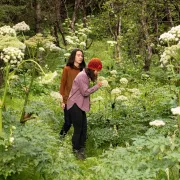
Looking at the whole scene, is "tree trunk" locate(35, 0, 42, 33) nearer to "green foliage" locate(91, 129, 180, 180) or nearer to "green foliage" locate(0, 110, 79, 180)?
"green foliage" locate(0, 110, 79, 180)

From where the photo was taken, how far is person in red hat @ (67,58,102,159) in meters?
6.62

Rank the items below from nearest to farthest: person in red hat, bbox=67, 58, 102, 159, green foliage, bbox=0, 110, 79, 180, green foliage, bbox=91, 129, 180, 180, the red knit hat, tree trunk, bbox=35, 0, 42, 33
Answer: green foliage, bbox=91, 129, 180, 180
green foliage, bbox=0, 110, 79, 180
the red knit hat
person in red hat, bbox=67, 58, 102, 159
tree trunk, bbox=35, 0, 42, 33

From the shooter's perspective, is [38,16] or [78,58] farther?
[38,16]

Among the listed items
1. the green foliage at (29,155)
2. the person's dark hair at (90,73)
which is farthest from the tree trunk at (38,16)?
the green foliage at (29,155)

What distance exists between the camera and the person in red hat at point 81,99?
6616 mm

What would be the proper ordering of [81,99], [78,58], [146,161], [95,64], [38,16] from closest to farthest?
Answer: [146,161] < [95,64] < [81,99] < [78,58] < [38,16]

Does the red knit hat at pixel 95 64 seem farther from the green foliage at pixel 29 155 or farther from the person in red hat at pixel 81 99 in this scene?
the green foliage at pixel 29 155

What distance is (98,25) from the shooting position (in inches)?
637

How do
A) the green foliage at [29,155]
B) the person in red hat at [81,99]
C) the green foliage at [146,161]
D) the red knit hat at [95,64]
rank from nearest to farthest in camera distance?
the green foliage at [146,161] → the green foliage at [29,155] → the red knit hat at [95,64] → the person in red hat at [81,99]

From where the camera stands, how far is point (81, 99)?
6.82 metres

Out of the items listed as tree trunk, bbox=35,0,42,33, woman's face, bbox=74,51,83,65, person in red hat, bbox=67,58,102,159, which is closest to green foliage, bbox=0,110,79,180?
person in red hat, bbox=67,58,102,159

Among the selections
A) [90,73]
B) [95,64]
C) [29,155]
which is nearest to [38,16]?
[90,73]

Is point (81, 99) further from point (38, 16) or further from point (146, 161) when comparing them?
point (38, 16)

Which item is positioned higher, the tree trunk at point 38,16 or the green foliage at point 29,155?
the tree trunk at point 38,16
